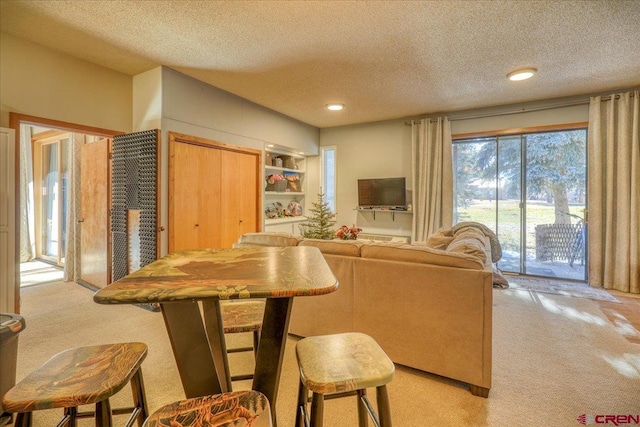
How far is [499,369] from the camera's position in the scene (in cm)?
211

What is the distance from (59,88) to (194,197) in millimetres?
1644

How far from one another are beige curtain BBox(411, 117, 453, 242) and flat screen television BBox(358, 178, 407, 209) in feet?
0.77

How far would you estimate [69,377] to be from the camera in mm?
996

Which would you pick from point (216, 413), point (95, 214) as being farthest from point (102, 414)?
point (95, 214)

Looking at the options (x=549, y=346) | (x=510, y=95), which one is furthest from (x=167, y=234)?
(x=510, y=95)

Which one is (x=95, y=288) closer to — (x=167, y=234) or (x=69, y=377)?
(x=167, y=234)

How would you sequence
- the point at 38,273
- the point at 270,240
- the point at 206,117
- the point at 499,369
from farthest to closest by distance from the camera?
the point at 38,273 → the point at 206,117 → the point at 270,240 → the point at 499,369

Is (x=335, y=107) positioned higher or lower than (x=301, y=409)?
higher

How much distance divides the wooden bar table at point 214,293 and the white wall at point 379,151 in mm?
4478

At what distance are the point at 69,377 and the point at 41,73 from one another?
10.7 feet

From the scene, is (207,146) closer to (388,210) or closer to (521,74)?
(388,210)

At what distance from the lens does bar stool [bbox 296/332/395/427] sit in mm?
972

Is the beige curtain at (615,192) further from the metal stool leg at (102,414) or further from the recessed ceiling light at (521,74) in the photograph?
the metal stool leg at (102,414)

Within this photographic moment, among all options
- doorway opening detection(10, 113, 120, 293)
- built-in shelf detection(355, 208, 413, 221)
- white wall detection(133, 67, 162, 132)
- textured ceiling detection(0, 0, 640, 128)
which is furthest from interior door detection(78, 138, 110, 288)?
built-in shelf detection(355, 208, 413, 221)
